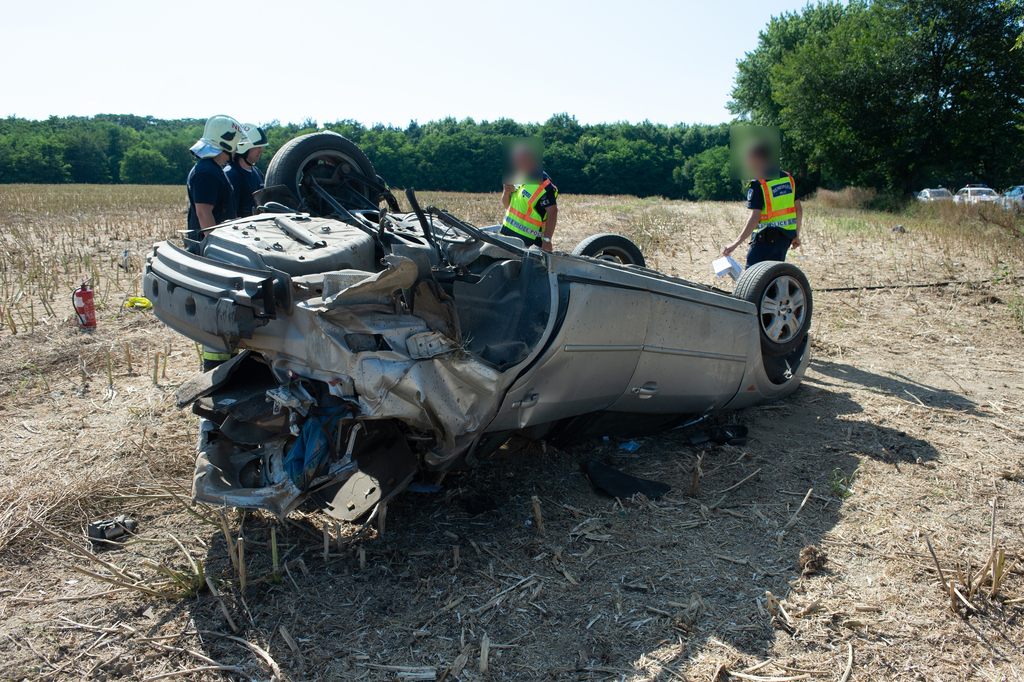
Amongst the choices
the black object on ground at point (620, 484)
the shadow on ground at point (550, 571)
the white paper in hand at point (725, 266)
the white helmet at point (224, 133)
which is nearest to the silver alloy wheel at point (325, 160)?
the white helmet at point (224, 133)

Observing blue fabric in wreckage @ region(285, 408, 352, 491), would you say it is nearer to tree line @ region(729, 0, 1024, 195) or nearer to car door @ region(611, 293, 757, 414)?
car door @ region(611, 293, 757, 414)

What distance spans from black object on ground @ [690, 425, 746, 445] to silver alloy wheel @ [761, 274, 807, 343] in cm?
65

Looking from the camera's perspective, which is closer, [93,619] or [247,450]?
[93,619]

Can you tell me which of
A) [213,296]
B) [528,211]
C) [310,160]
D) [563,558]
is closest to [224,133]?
[310,160]

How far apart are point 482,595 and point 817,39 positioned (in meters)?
31.0

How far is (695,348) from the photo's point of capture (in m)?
3.47

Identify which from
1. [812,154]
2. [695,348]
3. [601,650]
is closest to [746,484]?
[695,348]

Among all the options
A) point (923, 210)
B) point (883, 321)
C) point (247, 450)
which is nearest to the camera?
point (247, 450)

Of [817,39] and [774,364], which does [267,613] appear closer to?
[774,364]

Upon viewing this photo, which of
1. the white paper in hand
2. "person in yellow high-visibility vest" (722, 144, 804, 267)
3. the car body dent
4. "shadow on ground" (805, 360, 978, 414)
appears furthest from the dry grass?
the car body dent

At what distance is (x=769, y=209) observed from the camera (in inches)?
212

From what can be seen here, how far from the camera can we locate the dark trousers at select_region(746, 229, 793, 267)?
17.9ft

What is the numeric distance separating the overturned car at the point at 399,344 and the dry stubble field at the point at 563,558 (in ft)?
1.16

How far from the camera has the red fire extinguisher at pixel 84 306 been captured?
18.7ft
